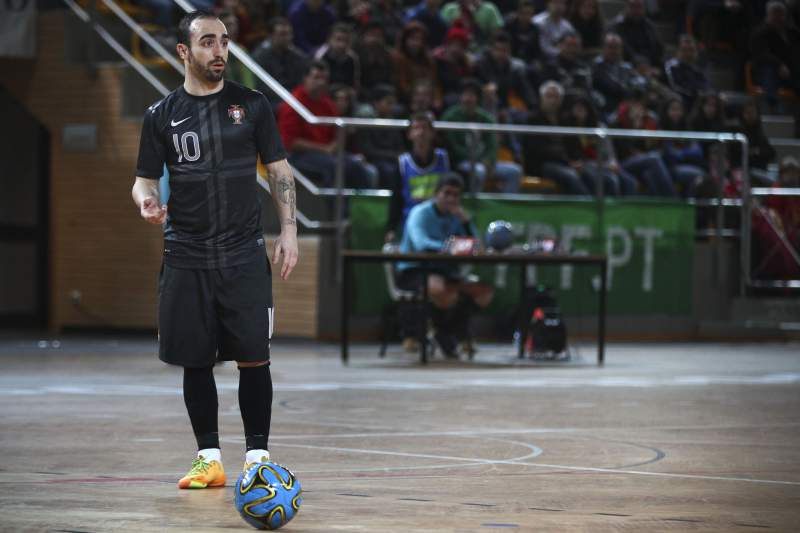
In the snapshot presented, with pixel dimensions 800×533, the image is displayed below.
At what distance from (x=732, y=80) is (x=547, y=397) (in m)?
12.7

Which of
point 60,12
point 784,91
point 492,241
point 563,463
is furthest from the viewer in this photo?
point 784,91

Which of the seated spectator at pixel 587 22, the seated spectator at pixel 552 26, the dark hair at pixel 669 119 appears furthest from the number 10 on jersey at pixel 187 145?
the seated spectator at pixel 587 22

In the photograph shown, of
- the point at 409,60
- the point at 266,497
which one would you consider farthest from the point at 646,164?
the point at 266,497

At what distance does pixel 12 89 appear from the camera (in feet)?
61.3

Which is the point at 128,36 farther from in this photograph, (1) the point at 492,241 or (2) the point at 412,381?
(2) the point at 412,381

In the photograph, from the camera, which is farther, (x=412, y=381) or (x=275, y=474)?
(x=412, y=381)

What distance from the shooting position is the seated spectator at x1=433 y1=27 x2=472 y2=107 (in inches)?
736

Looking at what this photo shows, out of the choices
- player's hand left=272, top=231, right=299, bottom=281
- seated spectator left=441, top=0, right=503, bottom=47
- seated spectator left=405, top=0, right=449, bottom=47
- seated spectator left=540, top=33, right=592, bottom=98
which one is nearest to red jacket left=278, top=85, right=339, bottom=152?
seated spectator left=405, top=0, right=449, bottom=47

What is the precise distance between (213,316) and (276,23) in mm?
10700

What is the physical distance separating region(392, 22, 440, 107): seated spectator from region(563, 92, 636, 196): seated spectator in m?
1.57

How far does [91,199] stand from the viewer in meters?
18.1

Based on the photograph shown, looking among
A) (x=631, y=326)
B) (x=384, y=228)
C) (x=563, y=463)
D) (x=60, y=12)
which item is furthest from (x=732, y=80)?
(x=563, y=463)

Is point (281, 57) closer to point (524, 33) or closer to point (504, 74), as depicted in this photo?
point (504, 74)

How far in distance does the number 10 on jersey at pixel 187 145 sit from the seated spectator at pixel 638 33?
1549cm
